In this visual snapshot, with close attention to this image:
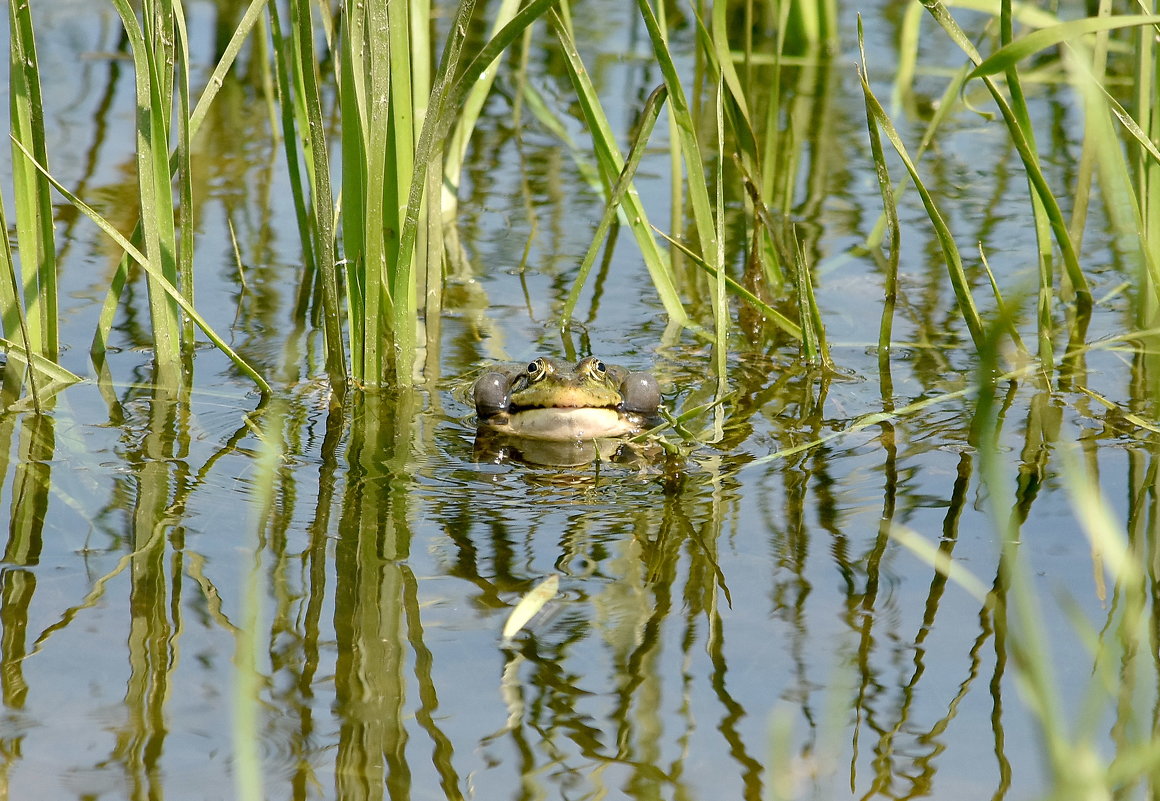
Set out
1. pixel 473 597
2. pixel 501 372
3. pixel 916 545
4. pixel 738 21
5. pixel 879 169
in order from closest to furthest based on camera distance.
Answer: pixel 916 545 < pixel 473 597 < pixel 879 169 < pixel 501 372 < pixel 738 21

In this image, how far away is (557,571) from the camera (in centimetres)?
308

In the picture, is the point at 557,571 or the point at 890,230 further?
the point at 890,230

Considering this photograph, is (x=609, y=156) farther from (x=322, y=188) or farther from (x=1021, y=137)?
(x=1021, y=137)

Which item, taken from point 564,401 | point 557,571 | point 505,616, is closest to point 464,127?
point 564,401

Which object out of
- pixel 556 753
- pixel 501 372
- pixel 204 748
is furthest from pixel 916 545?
pixel 501 372

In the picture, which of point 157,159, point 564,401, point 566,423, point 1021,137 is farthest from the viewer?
point 566,423

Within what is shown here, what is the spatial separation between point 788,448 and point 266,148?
4267 millimetres

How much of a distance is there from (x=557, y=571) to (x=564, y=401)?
1243 millimetres

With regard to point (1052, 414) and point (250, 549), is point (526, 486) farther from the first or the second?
point (1052, 414)

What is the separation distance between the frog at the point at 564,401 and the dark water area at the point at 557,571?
136 mm

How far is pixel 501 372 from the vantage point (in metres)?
4.49

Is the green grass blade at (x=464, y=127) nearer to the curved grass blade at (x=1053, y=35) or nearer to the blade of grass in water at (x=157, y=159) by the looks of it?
the blade of grass in water at (x=157, y=159)

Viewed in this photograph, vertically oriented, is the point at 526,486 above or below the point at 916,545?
below

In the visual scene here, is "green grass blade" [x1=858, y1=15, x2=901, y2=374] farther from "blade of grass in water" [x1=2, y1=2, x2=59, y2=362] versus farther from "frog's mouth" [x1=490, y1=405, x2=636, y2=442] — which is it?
"blade of grass in water" [x1=2, y1=2, x2=59, y2=362]
